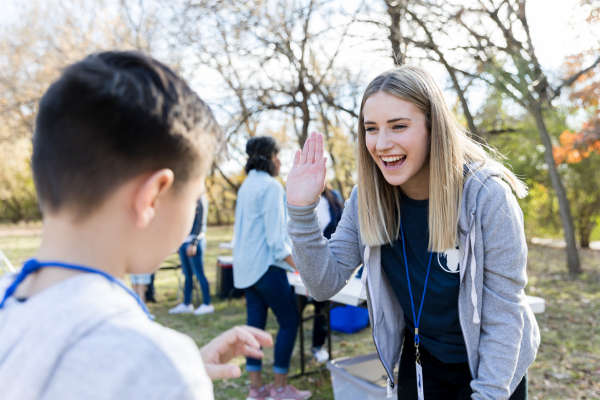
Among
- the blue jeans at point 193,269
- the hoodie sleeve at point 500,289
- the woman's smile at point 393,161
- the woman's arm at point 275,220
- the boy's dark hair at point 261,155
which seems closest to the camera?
the hoodie sleeve at point 500,289

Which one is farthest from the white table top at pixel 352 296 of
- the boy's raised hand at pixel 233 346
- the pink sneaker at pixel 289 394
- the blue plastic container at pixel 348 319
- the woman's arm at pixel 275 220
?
the boy's raised hand at pixel 233 346

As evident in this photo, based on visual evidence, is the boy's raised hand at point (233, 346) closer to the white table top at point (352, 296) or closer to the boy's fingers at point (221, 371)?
the boy's fingers at point (221, 371)

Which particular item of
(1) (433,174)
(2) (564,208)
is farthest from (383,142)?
(2) (564,208)

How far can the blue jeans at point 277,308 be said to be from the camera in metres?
3.60

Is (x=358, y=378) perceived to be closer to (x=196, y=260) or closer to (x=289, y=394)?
(x=289, y=394)

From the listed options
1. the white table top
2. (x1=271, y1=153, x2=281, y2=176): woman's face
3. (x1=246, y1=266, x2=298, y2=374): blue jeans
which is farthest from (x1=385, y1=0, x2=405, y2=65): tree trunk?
(x1=246, y1=266, x2=298, y2=374): blue jeans

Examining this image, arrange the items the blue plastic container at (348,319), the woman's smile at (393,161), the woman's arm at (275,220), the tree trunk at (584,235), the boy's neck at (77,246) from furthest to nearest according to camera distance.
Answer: the tree trunk at (584,235) < the blue plastic container at (348,319) < the woman's arm at (275,220) < the woman's smile at (393,161) < the boy's neck at (77,246)

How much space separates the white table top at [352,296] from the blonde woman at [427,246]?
37.2 inches

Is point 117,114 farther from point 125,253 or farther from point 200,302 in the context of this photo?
point 200,302

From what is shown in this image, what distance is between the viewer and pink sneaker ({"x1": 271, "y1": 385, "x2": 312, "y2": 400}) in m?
3.63

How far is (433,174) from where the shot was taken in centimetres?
168

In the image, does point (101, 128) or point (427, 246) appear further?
point (427, 246)

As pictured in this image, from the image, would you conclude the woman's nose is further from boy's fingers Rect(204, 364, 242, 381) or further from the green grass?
the green grass

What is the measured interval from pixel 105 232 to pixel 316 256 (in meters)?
1.03
